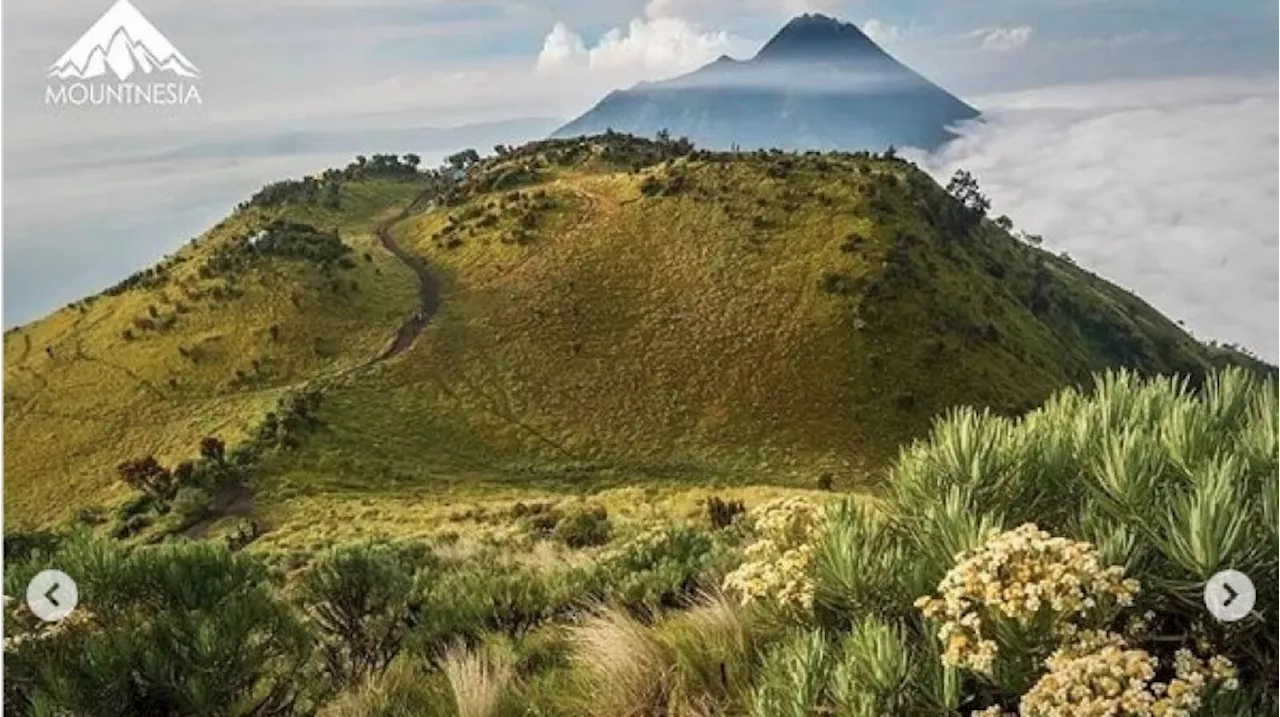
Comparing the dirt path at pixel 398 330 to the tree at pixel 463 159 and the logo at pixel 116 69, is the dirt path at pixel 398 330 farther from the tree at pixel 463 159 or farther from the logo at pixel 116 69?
the tree at pixel 463 159

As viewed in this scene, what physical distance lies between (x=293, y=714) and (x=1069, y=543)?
179 inches

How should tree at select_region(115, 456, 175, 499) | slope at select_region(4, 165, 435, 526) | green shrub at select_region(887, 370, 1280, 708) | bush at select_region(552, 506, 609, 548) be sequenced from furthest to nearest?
slope at select_region(4, 165, 435, 526), tree at select_region(115, 456, 175, 499), bush at select_region(552, 506, 609, 548), green shrub at select_region(887, 370, 1280, 708)

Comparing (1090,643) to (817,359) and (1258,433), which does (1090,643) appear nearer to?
(1258,433)

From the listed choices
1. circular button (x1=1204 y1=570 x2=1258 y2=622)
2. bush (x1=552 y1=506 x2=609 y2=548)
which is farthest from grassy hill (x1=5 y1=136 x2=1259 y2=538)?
circular button (x1=1204 y1=570 x2=1258 y2=622)

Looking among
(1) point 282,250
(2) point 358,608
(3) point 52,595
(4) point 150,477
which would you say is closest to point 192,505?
(4) point 150,477

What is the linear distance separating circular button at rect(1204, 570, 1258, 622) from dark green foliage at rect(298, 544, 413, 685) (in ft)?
18.3

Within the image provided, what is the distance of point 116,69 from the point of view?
12242mm

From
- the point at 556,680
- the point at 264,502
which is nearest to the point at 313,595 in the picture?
the point at 556,680

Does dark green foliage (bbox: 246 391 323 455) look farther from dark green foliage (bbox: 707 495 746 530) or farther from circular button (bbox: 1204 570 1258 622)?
circular button (bbox: 1204 570 1258 622)

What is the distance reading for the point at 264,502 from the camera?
43.6m

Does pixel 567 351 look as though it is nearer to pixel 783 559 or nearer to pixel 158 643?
pixel 158 643

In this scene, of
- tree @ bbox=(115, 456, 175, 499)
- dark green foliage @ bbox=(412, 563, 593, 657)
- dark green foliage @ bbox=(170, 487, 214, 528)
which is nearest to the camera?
dark green foliage @ bbox=(412, 563, 593, 657)

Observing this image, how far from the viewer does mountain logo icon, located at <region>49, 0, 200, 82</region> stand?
11.6 metres

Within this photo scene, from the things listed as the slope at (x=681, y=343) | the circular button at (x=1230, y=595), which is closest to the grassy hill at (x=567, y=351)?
the slope at (x=681, y=343)
